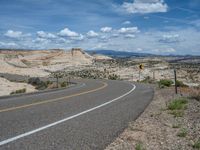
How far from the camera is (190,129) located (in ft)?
31.1

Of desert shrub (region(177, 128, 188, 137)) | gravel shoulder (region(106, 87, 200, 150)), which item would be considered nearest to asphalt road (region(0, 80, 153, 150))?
gravel shoulder (region(106, 87, 200, 150))

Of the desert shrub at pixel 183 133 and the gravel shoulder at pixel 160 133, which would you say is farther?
→ the desert shrub at pixel 183 133

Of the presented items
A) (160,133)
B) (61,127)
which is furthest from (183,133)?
(61,127)

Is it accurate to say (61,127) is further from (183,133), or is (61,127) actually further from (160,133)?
(183,133)

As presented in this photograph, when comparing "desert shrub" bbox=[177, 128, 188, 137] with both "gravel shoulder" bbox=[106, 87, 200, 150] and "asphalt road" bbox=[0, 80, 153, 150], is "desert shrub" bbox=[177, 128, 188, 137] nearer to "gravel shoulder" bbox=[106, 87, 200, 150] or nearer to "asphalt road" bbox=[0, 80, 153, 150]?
"gravel shoulder" bbox=[106, 87, 200, 150]

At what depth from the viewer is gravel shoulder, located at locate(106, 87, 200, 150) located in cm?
755

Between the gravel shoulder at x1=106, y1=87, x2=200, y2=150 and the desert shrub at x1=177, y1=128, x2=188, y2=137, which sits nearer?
the gravel shoulder at x1=106, y1=87, x2=200, y2=150

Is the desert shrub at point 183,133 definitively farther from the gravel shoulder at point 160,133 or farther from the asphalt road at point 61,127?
the asphalt road at point 61,127

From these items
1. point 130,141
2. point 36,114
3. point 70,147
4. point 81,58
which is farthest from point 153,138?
point 81,58

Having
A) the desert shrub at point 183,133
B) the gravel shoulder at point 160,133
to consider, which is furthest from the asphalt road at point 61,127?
the desert shrub at point 183,133

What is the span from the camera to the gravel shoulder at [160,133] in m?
7.55

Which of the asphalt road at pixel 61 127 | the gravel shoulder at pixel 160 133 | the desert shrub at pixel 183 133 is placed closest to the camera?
the asphalt road at pixel 61 127

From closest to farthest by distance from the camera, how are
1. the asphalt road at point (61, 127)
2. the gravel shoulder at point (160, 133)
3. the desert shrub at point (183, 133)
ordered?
the asphalt road at point (61, 127)
the gravel shoulder at point (160, 133)
the desert shrub at point (183, 133)

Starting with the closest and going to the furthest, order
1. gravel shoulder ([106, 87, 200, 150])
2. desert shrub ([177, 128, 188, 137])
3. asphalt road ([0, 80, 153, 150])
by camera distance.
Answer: asphalt road ([0, 80, 153, 150]) → gravel shoulder ([106, 87, 200, 150]) → desert shrub ([177, 128, 188, 137])
